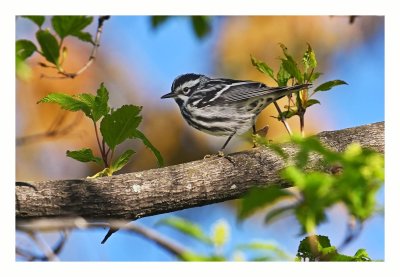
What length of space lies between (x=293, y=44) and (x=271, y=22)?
0.32 feet

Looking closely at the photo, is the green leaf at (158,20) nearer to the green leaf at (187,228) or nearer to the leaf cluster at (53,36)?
the leaf cluster at (53,36)

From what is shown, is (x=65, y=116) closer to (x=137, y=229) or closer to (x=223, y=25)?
(x=223, y=25)

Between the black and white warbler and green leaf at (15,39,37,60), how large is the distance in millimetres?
439

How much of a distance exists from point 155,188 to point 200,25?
A: 1.33ft

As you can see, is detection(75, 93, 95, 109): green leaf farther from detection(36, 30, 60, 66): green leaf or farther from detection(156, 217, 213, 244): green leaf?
detection(156, 217, 213, 244): green leaf

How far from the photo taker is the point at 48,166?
1992 millimetres

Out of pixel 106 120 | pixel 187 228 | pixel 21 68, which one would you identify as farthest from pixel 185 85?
pixel 187 228

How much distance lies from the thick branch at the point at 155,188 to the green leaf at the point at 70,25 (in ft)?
1.24

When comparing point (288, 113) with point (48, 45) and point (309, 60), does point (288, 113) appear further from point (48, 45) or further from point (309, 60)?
point (48, 45)

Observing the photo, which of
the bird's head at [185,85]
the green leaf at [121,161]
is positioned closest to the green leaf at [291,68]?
the bird's head at [185,85]

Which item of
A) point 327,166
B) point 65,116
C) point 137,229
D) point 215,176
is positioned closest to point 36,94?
point 65,116

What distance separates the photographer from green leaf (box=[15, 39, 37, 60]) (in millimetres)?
1689

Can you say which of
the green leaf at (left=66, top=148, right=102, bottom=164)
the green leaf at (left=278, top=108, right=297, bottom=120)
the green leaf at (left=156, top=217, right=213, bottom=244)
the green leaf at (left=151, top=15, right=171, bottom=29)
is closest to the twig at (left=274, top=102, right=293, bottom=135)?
the green leaf at (left=278, top=108, right=297, bottom=120)
